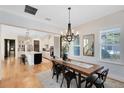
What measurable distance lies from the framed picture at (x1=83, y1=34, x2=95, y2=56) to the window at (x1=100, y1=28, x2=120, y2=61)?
1.63ft

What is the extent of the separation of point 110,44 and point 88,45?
1.15 m

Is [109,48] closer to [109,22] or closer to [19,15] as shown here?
[109,22]

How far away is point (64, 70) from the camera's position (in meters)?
3.02

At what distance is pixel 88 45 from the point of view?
5125mm

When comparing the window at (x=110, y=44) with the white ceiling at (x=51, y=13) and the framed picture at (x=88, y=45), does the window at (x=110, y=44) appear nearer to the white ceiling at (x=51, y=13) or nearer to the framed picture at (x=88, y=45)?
the framed picture at (x=88, y=45)

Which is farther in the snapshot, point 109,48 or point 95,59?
point 95,59

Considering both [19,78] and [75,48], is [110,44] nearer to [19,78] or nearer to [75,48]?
[75,48]

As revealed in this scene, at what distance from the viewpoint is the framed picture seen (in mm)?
4870

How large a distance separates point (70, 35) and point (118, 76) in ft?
8.02

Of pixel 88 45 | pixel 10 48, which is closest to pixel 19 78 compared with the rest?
pixel 88 45

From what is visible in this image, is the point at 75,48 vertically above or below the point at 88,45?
below

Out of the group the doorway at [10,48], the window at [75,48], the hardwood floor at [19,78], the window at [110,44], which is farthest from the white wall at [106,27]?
the doorway at [10,48]

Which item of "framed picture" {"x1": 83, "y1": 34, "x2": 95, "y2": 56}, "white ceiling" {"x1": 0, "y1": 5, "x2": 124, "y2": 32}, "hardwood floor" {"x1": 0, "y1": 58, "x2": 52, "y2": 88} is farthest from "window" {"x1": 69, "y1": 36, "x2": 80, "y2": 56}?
"hardwood floor" {"x1": 0, "y1": 58, "x2": 52, "y2": 88}
